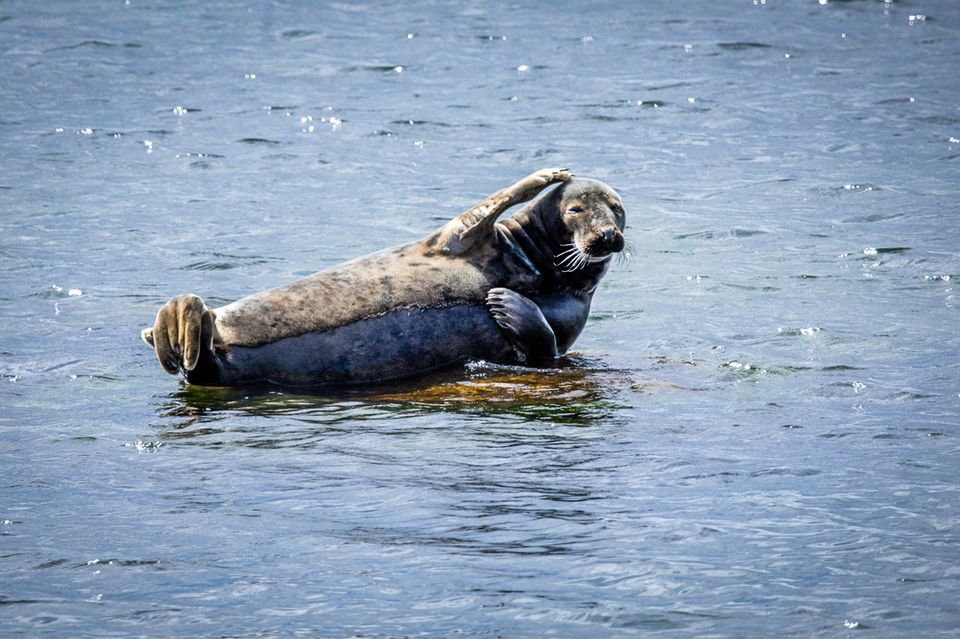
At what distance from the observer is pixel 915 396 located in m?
7.82

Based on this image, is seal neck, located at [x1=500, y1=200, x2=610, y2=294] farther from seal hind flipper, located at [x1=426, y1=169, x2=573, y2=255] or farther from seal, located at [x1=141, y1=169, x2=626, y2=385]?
seal hind flipper, located at [x1=426, y1=169, x2=573, y2=255]

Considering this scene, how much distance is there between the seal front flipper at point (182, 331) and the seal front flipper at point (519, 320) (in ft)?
4.99

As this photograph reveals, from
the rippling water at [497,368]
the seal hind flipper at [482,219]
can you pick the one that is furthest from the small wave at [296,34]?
the seal hind flipper at [482,219]

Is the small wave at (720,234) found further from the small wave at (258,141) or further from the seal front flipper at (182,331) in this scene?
the seal front flipper at (182,331)

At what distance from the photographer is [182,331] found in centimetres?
775

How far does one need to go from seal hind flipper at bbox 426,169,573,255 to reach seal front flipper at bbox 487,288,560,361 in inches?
13.0

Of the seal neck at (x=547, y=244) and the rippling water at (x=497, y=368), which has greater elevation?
the seal neck at (x=547, y=244)

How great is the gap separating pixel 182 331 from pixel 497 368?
1.68 metres

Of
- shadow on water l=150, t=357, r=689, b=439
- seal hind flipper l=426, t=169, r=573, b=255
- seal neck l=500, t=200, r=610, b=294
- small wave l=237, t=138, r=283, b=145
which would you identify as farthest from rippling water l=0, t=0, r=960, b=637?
seal hind flipper l=426, t=169, r=573, b=255

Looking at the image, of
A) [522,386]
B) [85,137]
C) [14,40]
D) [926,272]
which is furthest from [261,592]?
[14,40]

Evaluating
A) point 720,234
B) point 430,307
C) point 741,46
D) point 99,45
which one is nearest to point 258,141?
point 99,45

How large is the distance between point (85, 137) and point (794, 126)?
7530 mm

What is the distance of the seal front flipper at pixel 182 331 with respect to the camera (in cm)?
772

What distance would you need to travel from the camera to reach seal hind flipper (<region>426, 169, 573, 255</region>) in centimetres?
833
